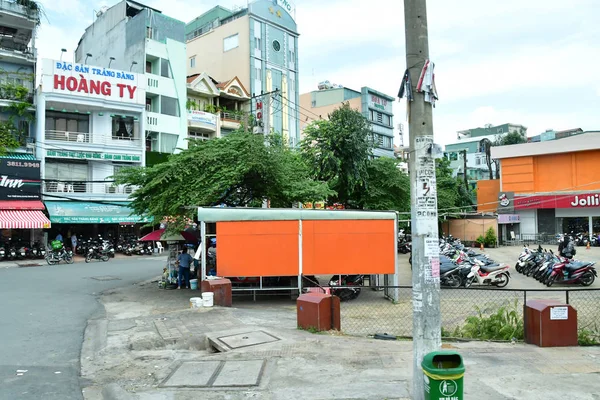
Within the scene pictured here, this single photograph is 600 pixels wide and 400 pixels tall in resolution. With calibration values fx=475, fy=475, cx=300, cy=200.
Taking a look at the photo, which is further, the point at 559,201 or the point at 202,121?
the point at 202,121

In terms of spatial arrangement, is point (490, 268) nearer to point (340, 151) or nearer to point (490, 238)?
point (340, 151)

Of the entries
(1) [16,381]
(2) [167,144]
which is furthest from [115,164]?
(1) [16,381]

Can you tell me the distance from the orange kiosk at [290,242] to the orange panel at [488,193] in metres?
31.9

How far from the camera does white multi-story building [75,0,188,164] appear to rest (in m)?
37.9

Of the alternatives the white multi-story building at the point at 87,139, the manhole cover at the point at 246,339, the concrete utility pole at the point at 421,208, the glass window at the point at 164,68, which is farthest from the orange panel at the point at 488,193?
the concrete utility pole at the point at 421,208

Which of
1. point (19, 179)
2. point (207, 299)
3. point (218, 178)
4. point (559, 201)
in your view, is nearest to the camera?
point (207, 299)

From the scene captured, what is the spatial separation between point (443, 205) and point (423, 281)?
31209 mm

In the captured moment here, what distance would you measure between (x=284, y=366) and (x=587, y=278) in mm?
14097

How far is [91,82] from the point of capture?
32.9 meters

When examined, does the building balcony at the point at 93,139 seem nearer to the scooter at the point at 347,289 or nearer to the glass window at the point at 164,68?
the glass window at the point at 164,68

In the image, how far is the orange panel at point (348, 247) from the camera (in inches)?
547

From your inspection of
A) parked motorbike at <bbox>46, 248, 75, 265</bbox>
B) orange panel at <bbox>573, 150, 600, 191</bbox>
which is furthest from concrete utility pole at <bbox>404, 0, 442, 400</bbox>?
orange panel at <bbox>573, 150, 600, 191</bbox>

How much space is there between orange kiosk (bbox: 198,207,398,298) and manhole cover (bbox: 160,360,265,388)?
6.44 meters

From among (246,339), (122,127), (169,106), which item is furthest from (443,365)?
(169,106)
